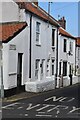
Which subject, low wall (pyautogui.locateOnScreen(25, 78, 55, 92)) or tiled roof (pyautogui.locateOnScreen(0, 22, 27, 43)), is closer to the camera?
tiled roof (pyautogui.locateOnScreen(0, 22, 27, 43))

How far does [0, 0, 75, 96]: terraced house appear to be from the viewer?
18125 mm

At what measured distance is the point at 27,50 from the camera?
2123 centimetres

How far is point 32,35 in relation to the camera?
22062mm

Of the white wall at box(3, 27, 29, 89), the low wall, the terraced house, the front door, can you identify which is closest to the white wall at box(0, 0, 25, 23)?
the terraced house

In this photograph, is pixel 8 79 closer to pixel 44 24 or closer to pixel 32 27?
pixel 32 27

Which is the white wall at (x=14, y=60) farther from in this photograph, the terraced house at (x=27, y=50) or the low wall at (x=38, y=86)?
the low wall at (x=38, y=86)

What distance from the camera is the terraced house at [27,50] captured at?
18125 millimetres

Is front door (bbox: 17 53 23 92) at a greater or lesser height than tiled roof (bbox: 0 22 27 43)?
lesser

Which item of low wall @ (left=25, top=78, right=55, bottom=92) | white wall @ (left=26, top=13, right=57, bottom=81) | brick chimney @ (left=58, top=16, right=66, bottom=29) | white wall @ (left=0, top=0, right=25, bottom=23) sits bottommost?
low wall @ (left=25, top=78, right=55, bottom=92)

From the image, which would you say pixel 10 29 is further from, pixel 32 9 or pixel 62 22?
pixel 62 22

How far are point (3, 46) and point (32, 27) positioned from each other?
16.4ft

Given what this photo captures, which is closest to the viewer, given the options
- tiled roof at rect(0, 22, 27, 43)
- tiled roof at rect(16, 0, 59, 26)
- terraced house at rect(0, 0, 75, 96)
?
tiled roof at rect(0, 22, 27, 43)

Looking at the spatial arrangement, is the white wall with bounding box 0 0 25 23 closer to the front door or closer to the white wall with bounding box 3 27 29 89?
the white wall with bounding box 3 27 29 89

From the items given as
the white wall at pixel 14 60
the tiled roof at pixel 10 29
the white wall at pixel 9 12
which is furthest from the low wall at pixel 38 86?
the white wall at pixel 9 12
